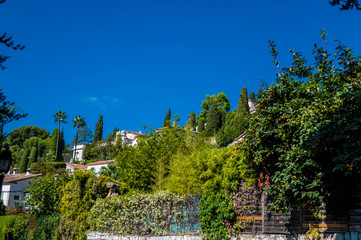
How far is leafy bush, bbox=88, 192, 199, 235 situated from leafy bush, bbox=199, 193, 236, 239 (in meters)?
0.72

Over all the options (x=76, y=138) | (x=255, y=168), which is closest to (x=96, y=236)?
(x=255, y=168)

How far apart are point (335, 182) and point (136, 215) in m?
8.96

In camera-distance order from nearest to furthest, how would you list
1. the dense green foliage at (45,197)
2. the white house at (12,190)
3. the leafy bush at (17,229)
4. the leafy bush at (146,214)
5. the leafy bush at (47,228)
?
the leafy bush at (146,214) → the leafy bush at (47,228) → the dense green foliage at (45,197) → the leafy bush at (17,229) → the white house at (12,190)

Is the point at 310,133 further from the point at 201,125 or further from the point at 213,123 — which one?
the point at 201,125

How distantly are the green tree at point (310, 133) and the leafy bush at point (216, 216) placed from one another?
181cm

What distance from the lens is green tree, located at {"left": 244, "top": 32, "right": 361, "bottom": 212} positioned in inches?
290

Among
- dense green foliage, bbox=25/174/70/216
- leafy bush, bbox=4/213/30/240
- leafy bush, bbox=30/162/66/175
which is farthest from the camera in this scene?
leafy bush, bbox=30/162/66/175

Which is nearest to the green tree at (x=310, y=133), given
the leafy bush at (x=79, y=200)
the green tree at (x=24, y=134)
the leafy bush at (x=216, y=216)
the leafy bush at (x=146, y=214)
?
the leafy bush at (x=216, y=216)

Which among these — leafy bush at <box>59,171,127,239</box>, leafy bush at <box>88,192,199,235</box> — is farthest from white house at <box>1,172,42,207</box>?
leafy bush at <box>88,192,199,235</box>

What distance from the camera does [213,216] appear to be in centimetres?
1138

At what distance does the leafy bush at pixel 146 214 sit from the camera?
1252cm

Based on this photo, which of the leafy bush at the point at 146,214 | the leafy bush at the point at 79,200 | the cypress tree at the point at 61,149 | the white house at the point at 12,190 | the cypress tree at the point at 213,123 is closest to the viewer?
the leafy bush at the point at 146,214

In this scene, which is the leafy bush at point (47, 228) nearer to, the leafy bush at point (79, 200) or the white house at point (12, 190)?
the leafy bush at point (79, 200)

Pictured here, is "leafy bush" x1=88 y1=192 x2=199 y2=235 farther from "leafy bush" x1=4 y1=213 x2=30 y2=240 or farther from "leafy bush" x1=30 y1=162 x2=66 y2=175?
"leafy bush" x1=30 y1=162 x2=66 y2=175
